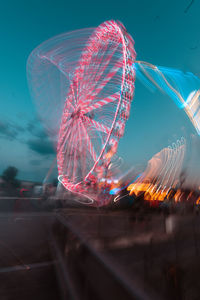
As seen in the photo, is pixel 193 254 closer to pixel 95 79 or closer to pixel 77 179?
pixel 77 179

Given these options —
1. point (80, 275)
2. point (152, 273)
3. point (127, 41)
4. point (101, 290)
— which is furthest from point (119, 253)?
point (127, 41)

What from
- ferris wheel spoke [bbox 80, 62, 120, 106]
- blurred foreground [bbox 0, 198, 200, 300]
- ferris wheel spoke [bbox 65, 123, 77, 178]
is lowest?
blurred foreground [bbox 0, 198, 200, 300]

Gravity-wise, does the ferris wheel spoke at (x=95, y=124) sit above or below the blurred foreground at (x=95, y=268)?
above

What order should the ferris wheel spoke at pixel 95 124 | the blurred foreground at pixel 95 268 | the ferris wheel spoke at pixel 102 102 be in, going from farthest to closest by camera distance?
the ferris wheel spoke at pixel 95 124, the ferris wheel spoke at pixel 102 102, the blurred foreground at pixel 95 268

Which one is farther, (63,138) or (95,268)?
(63,138)

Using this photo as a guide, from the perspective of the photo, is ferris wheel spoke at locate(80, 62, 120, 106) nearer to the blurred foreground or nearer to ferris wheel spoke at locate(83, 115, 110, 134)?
ferris wheel spoke at locate(83, 115, 110, 134)

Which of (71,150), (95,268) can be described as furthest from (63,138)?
(95,268)

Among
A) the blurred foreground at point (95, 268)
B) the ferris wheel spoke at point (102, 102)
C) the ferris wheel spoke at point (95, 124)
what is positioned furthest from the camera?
the ferris wheel spoke at point (95, 124)

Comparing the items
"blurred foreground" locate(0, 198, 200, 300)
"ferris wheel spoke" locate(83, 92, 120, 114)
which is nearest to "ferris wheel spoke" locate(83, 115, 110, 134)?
"ferris wheel spoke" locate(83, 92, 120, 114)

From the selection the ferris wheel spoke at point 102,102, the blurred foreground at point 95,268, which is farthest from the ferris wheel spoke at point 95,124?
the blurred foreground at point 95,268

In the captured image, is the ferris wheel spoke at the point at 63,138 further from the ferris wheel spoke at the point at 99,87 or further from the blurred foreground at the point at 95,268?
the blurred foreground at the point at 95,268

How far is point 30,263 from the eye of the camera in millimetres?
5270

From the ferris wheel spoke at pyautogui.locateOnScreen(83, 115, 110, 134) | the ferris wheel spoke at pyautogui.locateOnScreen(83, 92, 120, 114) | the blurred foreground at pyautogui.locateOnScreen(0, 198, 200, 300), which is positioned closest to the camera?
the blurred foreground at pyautogui.locateOnScreen(0, 198, 200, 300)

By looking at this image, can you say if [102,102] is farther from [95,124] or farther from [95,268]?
[95,268]
